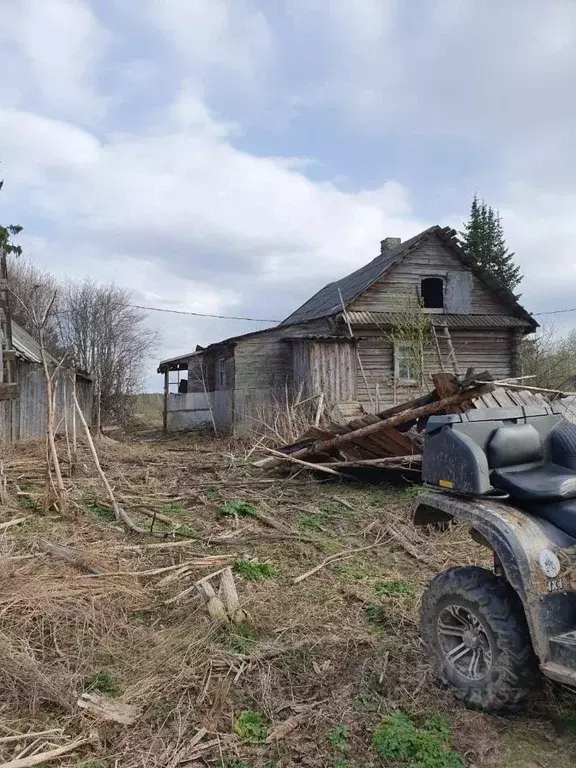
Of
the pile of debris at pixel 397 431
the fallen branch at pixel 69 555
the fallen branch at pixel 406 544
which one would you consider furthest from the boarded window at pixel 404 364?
the fallen branch at pixel 69 555

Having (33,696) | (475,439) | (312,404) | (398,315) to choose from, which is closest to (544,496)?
(475,439)

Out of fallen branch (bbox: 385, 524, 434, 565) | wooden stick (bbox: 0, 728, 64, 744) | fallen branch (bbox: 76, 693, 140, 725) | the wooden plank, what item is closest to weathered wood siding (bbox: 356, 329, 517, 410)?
fallen branch (bbox: 385, 524, 434, 565)

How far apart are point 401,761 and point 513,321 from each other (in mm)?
19694

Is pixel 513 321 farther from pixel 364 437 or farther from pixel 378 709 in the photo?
pixel 378 709

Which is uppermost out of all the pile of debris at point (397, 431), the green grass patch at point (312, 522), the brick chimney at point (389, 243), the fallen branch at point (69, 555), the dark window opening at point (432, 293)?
the brick chimney at point (389, 243)

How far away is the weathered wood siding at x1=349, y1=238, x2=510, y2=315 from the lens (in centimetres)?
2031

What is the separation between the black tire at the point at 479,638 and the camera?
3.09 metres

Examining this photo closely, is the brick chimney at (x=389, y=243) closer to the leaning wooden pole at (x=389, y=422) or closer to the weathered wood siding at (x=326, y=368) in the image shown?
the weathered wood siding at (x=326, y=368)

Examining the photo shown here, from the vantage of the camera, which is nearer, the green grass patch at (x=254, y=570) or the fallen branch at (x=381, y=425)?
the green grass patch at (x=254, y=570)

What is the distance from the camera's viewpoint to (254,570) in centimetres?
553

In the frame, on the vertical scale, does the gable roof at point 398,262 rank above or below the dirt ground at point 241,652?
above

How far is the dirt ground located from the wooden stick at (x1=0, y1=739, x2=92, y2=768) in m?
0.03

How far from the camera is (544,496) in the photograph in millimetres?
3203

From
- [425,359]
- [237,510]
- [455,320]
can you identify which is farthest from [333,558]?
[455,320]
